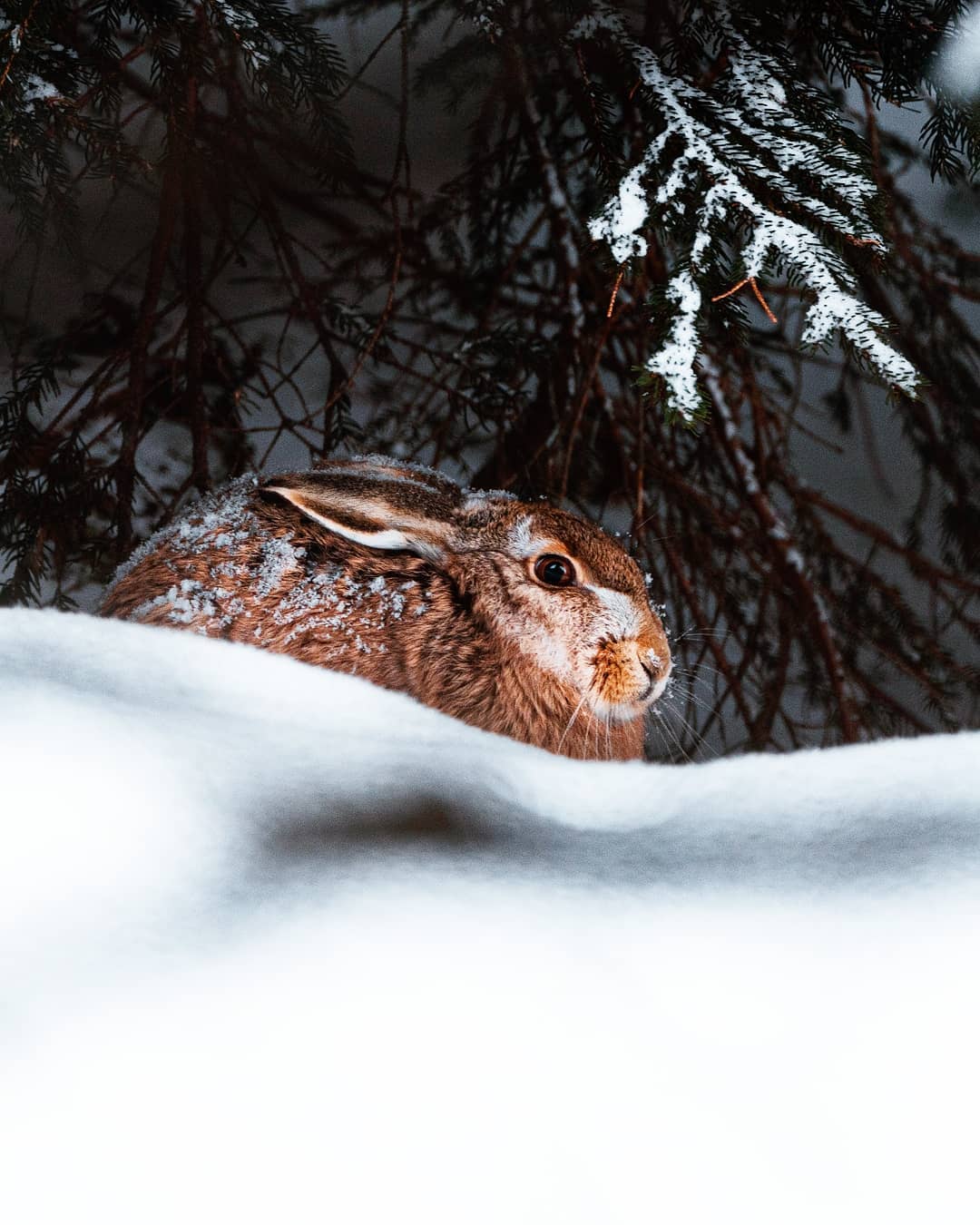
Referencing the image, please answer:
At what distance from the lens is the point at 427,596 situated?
1094mm

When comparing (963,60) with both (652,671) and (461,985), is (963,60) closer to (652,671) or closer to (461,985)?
(652,671)

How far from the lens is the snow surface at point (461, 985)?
1.21ft

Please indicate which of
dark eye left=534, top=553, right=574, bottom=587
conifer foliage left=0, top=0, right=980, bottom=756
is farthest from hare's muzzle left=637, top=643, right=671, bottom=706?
conifer foliage left=0, top=0, right=980, bottom=756

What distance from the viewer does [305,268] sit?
5.38ft

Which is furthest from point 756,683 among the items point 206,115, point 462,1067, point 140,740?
point 462,1067

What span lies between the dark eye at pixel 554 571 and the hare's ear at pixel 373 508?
0.33ft

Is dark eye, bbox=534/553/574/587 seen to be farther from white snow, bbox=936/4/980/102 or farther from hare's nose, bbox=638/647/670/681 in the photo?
white snow, bbox=936/4/980/102

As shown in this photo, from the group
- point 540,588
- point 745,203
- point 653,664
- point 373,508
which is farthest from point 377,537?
point 745,203

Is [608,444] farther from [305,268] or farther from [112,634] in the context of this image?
[112,634]

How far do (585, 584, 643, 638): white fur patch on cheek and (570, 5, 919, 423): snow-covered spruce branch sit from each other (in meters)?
0.29

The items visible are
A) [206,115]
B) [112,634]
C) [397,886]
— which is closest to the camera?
[397,886]

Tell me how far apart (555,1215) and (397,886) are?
176 millimetres

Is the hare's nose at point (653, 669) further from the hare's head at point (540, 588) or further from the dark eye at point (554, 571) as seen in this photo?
the dark eye at point (554, 571)

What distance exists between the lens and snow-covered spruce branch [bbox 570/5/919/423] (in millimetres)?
882
